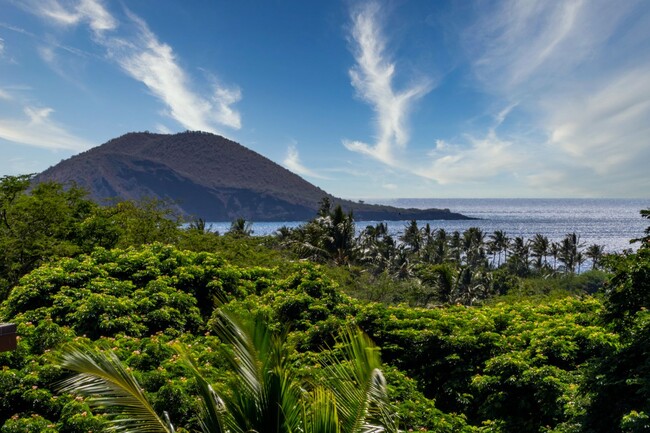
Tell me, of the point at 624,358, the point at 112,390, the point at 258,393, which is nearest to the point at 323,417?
the point at 258,393

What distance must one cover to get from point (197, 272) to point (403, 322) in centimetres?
513

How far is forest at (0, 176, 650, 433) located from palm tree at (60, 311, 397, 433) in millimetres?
14

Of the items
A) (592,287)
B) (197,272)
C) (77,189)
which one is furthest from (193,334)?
(592,287)

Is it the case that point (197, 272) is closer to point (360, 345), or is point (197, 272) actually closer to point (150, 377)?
point (150, 377)

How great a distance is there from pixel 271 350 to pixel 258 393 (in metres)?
0.37

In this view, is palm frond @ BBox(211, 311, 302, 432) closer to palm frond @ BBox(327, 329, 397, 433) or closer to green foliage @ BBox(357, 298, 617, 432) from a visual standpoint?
palm frond @ BBox(327, 329, 397, 433)

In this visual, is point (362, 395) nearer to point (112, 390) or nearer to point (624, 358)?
point (112, 390)

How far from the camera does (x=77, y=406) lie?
17.6 ft

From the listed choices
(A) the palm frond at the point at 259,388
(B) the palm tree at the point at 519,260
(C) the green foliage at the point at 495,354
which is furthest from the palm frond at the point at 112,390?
(B) the palm tree at the point at 519,260

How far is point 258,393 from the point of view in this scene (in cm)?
346

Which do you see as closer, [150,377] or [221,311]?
[221,311]

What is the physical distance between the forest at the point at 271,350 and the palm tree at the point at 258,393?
14 mm

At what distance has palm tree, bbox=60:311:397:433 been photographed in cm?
326

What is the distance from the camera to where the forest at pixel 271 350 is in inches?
140
